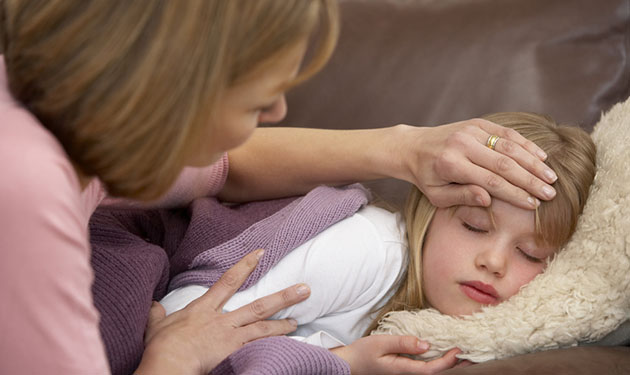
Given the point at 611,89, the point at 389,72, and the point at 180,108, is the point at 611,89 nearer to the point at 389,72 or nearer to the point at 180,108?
the point at 389,72

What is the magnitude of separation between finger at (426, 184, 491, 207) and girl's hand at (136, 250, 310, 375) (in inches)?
10.5

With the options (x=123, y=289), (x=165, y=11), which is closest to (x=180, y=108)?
(x=165, y=11)

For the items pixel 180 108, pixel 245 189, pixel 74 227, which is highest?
pixel 180 108

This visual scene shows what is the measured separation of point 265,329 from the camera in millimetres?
1141

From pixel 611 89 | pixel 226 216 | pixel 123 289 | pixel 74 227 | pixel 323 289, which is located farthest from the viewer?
pixel 611 89

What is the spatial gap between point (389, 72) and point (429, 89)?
92 millimetres

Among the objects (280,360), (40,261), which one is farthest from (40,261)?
(280,360)

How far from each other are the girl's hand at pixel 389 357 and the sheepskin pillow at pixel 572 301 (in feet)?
0.08

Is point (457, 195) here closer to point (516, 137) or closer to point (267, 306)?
point (516, 137)

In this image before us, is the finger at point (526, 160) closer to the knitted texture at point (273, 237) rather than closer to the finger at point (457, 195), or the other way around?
the finger at point (457, 195)

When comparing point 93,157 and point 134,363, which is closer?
point 93,157

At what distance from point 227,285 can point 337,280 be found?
0.59 ft

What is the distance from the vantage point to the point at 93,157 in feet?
2.35

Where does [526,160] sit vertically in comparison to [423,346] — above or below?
above
